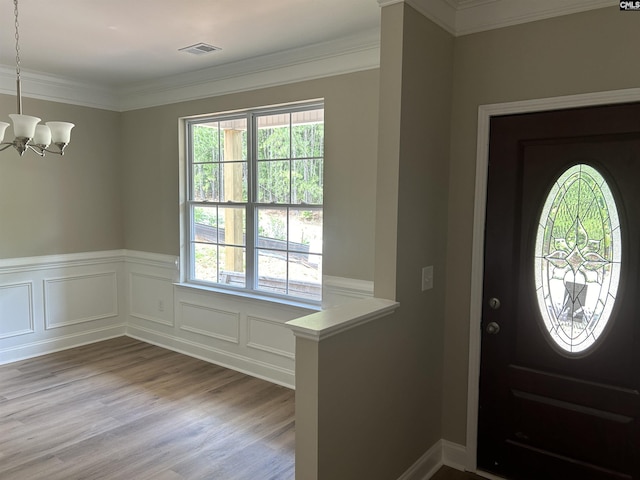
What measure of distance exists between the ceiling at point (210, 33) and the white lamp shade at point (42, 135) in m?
0.74

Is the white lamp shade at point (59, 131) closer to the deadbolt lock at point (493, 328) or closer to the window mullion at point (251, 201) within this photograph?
the window mullion at point (251, 201)

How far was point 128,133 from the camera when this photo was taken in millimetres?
5203

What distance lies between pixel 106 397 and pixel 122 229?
2.19 metres

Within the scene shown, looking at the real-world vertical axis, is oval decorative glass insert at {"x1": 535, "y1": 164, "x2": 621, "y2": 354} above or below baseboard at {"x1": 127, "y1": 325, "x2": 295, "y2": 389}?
above

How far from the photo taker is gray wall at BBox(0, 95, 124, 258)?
4.52m

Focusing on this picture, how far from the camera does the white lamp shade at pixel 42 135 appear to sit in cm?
274

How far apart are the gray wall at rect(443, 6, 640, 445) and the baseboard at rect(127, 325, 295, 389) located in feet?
5.28

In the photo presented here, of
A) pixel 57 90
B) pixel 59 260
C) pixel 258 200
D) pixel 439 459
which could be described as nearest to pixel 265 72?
pixel 258 200

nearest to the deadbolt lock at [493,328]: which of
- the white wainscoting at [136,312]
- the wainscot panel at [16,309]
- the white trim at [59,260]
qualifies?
the white wainscoting at [136,312]

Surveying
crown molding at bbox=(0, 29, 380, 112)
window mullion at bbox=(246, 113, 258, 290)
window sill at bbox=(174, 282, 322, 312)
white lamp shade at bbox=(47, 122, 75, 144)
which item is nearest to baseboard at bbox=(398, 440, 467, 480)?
window sill at bbox=(174, 282, 322, 312)

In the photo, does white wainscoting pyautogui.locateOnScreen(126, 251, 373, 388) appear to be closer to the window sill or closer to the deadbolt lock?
the window sill

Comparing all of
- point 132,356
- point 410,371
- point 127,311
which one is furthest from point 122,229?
point 410,371

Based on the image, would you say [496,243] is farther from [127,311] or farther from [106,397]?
[127,311]

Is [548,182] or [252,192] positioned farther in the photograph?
[252,192]
